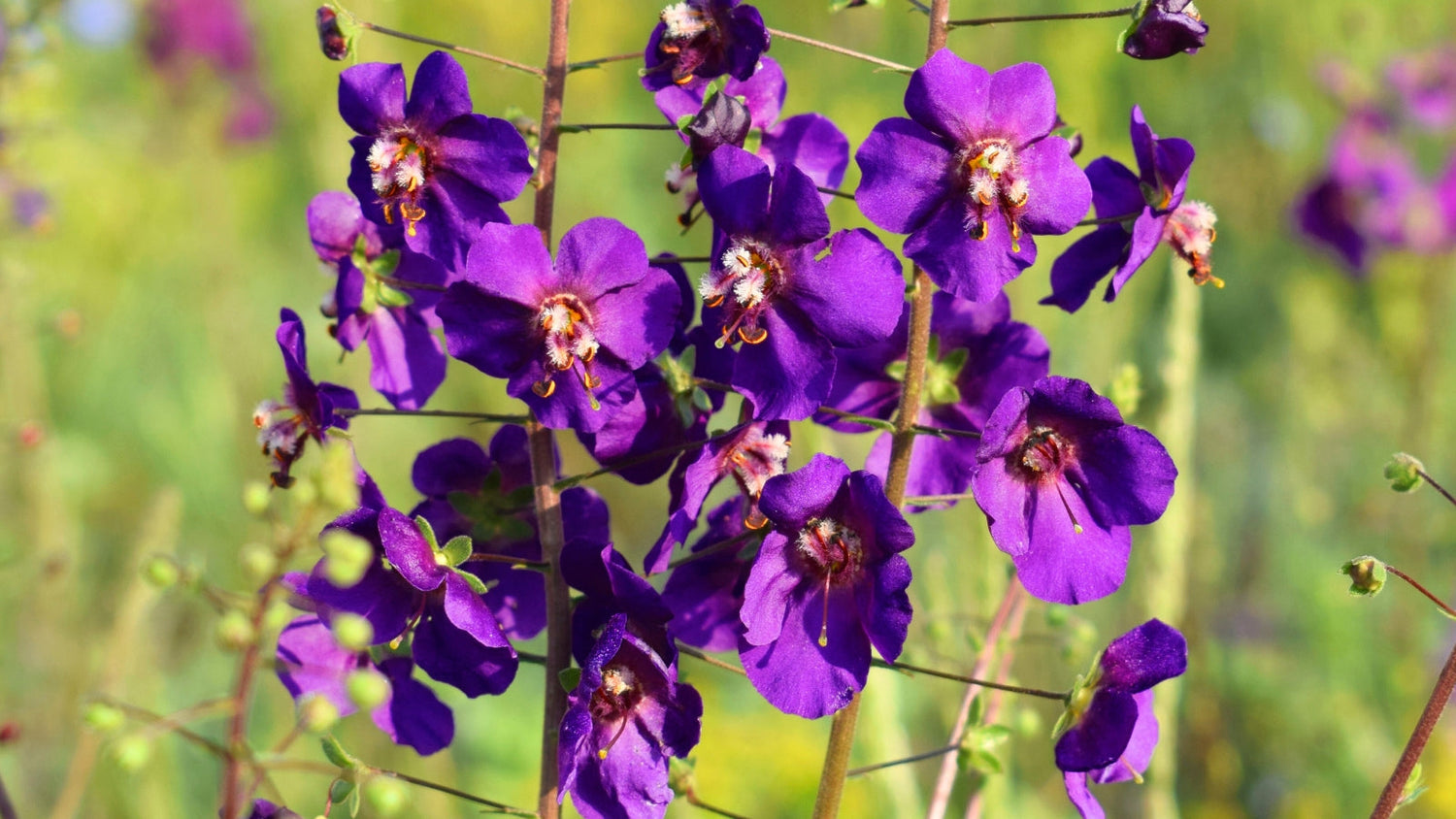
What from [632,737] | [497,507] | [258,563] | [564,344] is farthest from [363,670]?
[258,563]

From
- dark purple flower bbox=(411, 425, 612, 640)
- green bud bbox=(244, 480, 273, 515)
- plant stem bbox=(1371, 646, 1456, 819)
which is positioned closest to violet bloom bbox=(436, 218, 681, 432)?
dark purple flower bbox=(411, 425, 612, 640)

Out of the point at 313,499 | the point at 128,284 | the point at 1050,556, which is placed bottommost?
the point at 128,284

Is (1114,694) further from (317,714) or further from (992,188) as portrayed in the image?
(317,714)

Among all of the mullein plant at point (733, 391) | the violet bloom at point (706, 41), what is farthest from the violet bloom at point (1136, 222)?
the violet bloom at point (706, 41)

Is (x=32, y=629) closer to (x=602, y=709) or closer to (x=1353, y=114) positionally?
(x=602, y=709)

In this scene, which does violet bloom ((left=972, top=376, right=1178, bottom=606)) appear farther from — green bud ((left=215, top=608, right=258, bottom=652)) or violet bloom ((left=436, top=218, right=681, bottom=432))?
green bud ((left=215, top=608, right=258, bottom=652))

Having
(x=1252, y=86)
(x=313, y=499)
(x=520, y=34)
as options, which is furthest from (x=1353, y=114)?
(x=313, y=499)

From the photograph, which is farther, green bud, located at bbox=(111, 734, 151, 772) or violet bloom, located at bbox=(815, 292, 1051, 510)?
violet bloom, located at bbox=(815, 292, 1051, 510)

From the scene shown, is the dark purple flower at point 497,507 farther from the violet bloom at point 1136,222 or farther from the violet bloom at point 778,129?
the violet bloom at point 1136,222
